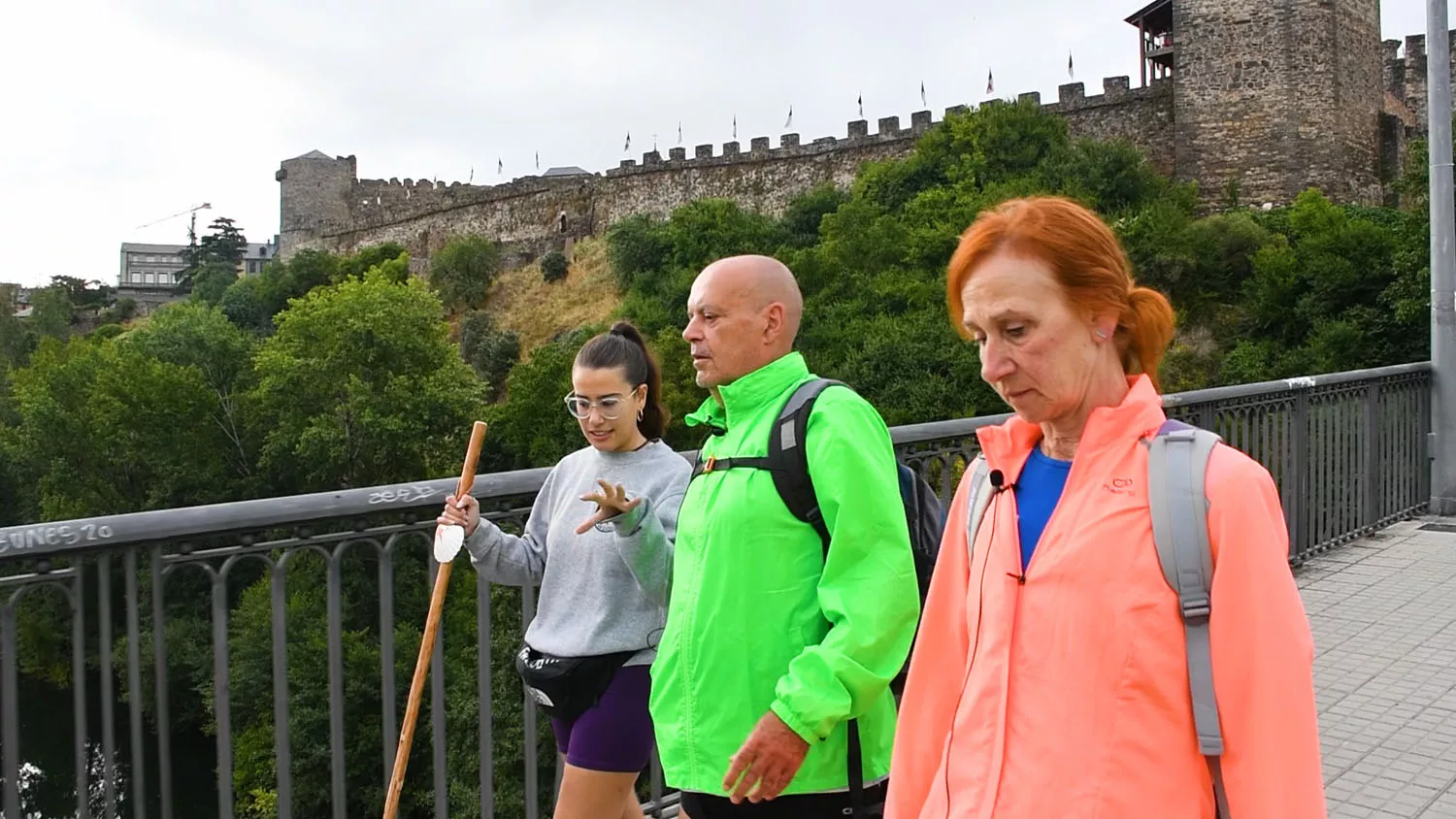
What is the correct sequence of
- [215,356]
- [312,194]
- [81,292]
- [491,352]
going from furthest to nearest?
[81,292]
[312,194]
[491,352]
[215,356]

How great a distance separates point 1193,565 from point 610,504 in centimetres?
118

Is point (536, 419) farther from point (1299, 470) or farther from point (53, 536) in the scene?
point (53, 536)

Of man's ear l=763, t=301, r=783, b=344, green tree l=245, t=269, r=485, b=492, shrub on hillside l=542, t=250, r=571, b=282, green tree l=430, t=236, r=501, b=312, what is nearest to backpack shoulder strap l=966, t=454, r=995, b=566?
man's ear l=763, t=301, r=783, b=344

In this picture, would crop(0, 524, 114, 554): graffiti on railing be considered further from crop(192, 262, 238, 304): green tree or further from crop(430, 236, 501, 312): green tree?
crop(192, 262, 238, 304): green tree

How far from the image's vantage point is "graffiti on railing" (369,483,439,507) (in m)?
2.74

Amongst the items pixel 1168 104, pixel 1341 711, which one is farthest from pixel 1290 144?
pixel 1341 711

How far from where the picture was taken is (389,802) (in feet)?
A: 8.43

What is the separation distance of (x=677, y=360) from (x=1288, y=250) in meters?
14.4

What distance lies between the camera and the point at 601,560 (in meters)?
2.55

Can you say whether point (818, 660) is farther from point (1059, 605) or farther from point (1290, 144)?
point (1290, 144)

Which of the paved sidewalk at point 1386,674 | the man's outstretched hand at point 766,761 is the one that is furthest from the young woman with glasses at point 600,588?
the paved sidewalk at point 1386,674

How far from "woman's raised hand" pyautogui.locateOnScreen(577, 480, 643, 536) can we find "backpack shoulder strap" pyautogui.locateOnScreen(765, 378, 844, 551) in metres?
0.34

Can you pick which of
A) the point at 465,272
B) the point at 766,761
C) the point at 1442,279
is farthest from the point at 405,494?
the point at 465,272

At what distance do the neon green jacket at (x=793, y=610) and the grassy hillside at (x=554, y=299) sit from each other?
→ 3718 centimetres
